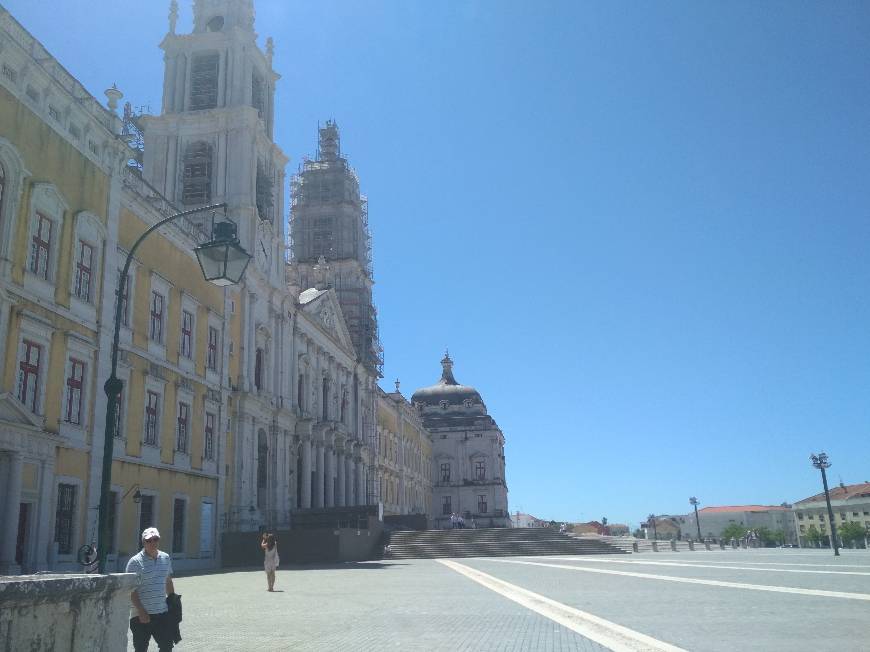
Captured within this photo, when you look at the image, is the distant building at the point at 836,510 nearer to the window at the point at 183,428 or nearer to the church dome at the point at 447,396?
the church dome at the point at 447,396

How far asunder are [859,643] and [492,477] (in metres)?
88.5

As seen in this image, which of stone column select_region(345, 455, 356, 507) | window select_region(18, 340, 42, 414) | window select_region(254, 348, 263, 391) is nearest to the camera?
window select_region(18, 340, 42, 414)

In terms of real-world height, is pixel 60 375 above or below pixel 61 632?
above

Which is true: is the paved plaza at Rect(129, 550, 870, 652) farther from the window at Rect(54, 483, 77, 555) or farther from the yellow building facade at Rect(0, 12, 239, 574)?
the yellow building facade at Rect(0, 12, 239, 574)

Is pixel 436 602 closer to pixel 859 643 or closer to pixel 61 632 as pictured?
pixel 859 643

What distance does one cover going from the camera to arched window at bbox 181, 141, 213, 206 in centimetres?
3900

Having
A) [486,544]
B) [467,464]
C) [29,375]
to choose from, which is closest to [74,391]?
[29,375]

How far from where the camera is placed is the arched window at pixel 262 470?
38125 millimetres

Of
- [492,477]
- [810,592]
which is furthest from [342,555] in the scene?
[492,477]

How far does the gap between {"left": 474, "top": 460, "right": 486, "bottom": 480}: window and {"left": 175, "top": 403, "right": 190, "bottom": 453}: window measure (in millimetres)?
68488

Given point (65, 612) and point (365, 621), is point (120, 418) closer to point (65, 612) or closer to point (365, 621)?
point (365, 621)

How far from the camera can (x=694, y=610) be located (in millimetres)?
11438

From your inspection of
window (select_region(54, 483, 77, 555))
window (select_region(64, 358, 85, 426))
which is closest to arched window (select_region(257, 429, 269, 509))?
window (select_region(64, 358, 85, 426))

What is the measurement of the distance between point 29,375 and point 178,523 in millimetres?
10240
